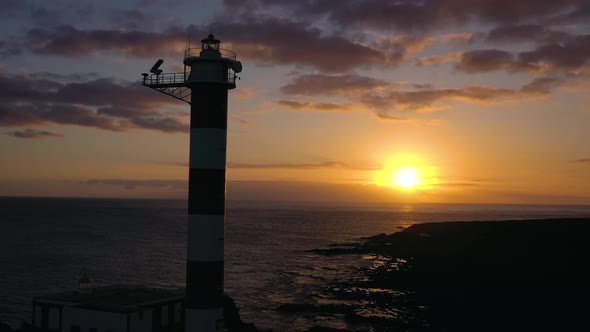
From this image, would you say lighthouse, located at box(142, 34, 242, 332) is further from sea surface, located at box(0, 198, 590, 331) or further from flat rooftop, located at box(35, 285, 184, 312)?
sea surface, located at box(0, 198, 590, 331)

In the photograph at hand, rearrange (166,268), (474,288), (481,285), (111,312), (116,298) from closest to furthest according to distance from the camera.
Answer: (111,312) < (116,298) < (474,288) < (481,285) < (166,268)

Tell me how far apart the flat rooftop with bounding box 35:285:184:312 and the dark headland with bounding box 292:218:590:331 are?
17.5 metres

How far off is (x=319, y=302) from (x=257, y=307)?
18.7ft


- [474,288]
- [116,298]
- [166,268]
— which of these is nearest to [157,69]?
[116,298]

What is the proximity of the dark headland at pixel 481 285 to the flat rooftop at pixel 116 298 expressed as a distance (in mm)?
17494

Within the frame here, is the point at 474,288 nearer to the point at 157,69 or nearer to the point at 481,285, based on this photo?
the point at 481,285

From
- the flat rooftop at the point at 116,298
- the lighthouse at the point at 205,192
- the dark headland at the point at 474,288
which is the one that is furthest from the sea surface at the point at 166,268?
the lighthouse at the point at 205,192

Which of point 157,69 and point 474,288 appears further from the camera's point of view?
point 474,288

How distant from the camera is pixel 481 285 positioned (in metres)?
52.3

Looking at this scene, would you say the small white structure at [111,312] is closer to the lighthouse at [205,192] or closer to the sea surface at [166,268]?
the lighthouse at [205,192]

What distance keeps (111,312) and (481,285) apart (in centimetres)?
3724

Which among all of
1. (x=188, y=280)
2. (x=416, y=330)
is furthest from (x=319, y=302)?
(x=188, y=280)

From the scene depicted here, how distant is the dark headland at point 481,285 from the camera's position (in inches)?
1626

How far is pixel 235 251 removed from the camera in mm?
97438
